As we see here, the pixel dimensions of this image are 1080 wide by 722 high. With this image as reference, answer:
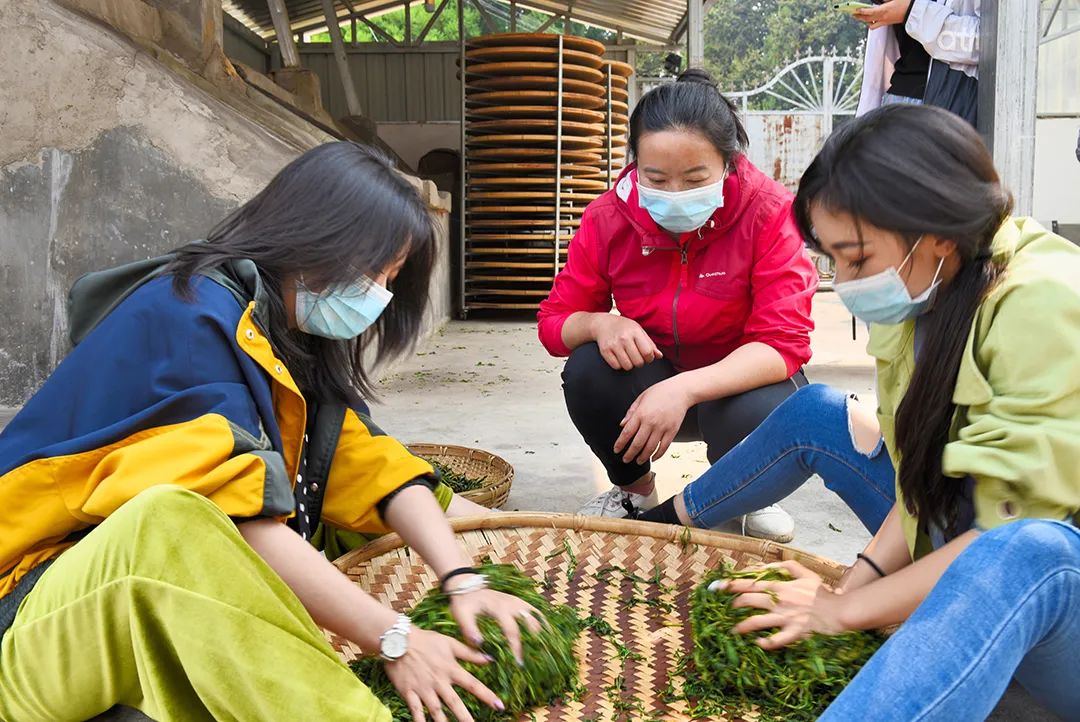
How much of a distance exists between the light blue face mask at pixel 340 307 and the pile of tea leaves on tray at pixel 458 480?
1.17m

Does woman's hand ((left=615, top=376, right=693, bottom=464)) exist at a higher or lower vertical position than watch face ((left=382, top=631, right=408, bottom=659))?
higher

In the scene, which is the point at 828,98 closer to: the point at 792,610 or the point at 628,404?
the point at 628,404

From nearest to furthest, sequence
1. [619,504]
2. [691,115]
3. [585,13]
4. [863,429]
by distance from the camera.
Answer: [863,429]
[691,115]
[619,504]
[585,13]

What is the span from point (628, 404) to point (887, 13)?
5.47ft

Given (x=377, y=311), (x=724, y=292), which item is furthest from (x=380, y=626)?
(x=724, y=292)

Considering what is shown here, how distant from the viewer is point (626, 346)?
2500mm

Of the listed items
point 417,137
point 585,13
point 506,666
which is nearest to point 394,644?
point 506,666

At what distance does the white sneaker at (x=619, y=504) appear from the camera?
2799 mm

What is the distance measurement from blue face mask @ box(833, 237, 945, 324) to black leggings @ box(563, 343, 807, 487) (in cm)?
91

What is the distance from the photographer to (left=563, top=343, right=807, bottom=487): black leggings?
2.47 metres

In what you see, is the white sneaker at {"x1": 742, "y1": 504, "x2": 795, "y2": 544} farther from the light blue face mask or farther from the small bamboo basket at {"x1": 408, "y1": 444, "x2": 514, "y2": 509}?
the light blue face mask

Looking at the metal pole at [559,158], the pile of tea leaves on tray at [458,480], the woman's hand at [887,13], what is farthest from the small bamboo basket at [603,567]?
the metal pole at [559,158]

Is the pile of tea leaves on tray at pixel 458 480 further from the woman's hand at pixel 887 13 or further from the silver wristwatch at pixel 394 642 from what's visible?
the woman's hand at pixel 887 13

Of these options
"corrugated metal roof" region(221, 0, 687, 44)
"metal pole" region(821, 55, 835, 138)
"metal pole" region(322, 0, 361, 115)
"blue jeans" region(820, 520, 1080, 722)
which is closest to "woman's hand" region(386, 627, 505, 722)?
"blue jeans" region(820, 520, 1080, 722)
